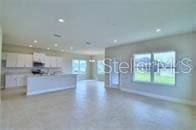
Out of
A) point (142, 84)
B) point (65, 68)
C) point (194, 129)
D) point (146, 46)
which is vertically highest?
point (146, 46)

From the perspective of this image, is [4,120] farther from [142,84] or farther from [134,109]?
[142,84]

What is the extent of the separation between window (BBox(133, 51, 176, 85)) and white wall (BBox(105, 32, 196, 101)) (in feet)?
0.77

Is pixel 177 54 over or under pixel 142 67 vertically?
over

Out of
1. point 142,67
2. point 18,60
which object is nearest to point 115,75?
point 142,67

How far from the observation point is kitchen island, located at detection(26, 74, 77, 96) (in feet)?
23.7

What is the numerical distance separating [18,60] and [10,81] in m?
1.36

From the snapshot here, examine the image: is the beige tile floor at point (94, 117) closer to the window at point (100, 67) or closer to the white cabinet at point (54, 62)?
the white cabinet at point (54, 62)

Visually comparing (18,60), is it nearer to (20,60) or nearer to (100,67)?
(20,60)

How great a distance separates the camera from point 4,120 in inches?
147

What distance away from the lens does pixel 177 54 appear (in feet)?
19.7

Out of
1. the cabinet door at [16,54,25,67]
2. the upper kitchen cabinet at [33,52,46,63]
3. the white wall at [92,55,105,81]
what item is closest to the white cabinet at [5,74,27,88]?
the cabinet door at [16,54,25,67]

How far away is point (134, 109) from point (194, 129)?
1776 millimetres

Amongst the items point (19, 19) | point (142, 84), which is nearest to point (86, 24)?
point (19, 19)

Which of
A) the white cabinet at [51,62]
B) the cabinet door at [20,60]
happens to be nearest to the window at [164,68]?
the white cabinet at [51,62]
